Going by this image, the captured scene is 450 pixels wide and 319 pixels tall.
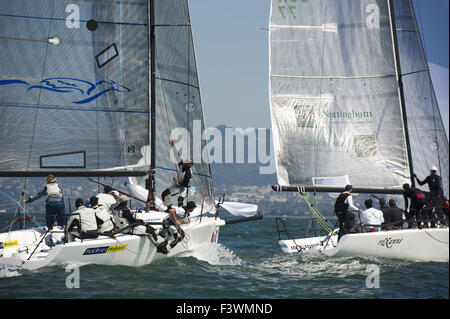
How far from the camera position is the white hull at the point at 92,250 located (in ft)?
35.8

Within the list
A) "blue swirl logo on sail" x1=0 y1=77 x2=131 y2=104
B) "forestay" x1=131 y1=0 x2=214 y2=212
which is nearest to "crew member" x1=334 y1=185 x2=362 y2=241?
"forestay" x1=131 y1=0 x2=214 y2=212

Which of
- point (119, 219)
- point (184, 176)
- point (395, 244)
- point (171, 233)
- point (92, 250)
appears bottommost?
point (395, 244)

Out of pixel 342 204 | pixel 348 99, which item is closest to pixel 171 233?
pixel 342 204

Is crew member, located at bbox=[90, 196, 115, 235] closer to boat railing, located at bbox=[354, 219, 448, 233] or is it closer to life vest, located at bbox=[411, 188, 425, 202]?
boat railing, located at bbox=[354, 219, 448, 233]

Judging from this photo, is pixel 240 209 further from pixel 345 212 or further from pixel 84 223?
pixel 84 223

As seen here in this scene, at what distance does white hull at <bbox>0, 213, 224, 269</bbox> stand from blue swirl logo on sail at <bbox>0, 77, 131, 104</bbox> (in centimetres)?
327

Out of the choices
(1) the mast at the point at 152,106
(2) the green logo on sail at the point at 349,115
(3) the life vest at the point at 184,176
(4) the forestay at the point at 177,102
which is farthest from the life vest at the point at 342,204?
(1) the mast at the point at 152,106

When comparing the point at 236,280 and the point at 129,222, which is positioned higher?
the point at 129,222

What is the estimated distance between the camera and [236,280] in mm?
11039

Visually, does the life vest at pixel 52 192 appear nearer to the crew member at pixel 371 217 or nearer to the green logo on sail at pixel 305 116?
the green logo on sail at pixel 305 116

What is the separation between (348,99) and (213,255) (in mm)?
5884

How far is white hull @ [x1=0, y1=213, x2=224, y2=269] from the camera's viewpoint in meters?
10.9
